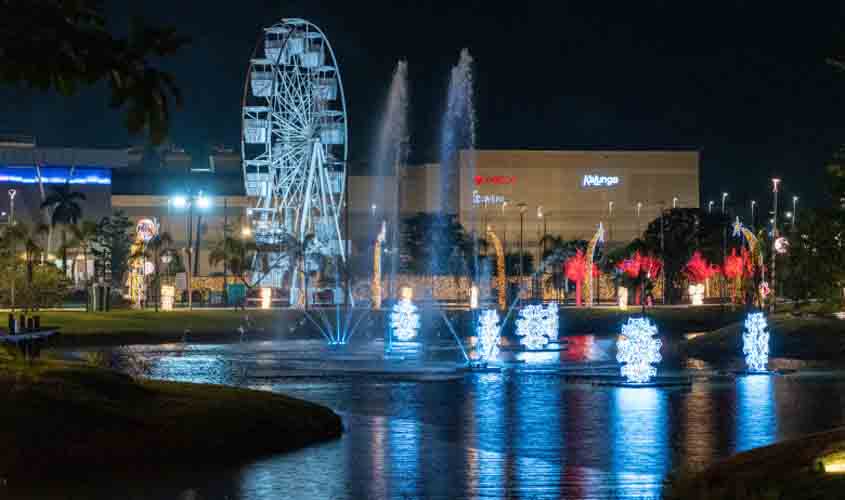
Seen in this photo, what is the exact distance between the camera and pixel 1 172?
140 m

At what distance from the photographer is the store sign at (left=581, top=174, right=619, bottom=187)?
6196 inches

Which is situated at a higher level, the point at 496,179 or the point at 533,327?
the point at 496,179

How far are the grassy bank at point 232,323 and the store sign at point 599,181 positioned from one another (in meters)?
71.0

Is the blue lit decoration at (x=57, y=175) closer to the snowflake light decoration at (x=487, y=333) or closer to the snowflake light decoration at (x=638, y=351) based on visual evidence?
the snowflake light decoration at (x=487, y=333)

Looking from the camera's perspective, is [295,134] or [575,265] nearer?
[295,134]

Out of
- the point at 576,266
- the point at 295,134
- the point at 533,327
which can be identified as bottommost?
the point at 533,327

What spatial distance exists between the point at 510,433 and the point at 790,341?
3153 centimetres

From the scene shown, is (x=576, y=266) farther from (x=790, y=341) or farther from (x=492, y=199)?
(x=790, y=341)

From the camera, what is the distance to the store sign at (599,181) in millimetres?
157375

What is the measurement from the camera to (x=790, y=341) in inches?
2119

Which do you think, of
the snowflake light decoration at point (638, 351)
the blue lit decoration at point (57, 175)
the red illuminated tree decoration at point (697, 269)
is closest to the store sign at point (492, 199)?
the blue lit decoration at point (57, 175)

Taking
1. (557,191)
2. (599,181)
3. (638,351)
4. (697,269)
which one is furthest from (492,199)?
(638,351)

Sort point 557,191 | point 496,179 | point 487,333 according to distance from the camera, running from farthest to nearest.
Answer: point 557,191 → point 496,179 → point 487,333

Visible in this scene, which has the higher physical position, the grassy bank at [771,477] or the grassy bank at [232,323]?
the grassy bank at [232,323]
